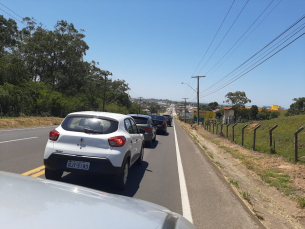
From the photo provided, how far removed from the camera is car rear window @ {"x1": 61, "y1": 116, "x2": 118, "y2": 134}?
5655 millimetres

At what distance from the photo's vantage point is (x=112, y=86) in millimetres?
93625

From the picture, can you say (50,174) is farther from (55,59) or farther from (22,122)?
(55,59)

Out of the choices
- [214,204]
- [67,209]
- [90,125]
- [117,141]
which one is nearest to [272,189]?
[214,204]

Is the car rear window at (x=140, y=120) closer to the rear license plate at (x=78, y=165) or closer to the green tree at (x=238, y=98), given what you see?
the rear license plate at (x=78, y=165)

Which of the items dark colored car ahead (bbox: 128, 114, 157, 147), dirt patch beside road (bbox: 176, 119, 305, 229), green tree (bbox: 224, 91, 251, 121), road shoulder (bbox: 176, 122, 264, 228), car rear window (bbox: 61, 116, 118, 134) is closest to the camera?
road shoulder (bbox: 176, 122, 264, 228)

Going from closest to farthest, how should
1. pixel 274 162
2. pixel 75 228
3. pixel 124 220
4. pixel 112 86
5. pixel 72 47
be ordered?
pixel 75 228, pixel 124 220, pixel 274 162, pixel 72 47, pixel 112 86

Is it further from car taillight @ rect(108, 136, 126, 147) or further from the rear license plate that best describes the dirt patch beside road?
the rear license plate

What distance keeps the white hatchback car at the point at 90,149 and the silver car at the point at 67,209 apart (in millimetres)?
2312

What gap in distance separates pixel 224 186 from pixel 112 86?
89.2 m

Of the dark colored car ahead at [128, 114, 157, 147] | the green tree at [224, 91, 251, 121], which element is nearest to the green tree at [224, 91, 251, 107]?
the green tree at [224, 91, 251, 121]

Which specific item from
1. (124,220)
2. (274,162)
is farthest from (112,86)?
(124,220)

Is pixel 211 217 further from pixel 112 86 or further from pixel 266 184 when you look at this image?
pixel 112 86

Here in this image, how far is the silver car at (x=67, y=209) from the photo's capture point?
1.98 meters

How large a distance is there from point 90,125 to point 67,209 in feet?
11.8
